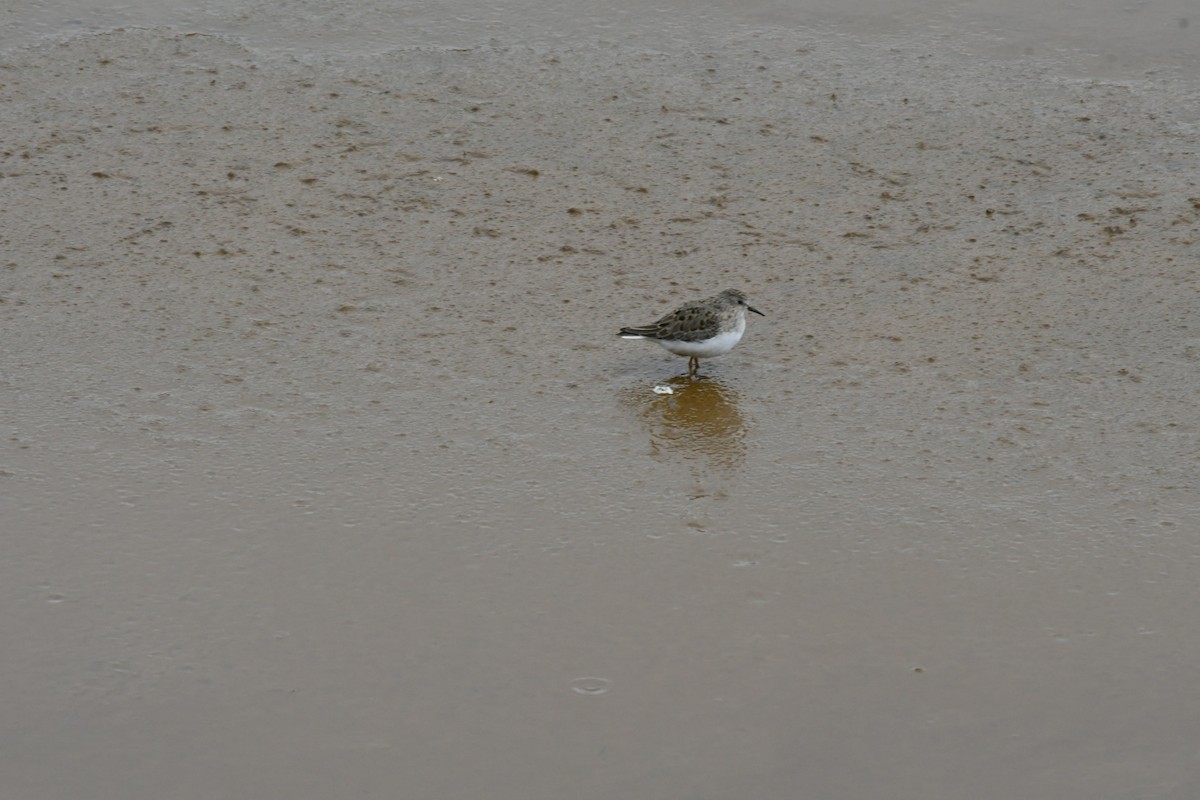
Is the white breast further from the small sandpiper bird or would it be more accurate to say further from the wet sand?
the wet sand

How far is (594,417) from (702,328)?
2.43ft

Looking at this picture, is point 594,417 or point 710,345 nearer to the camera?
point 594,417

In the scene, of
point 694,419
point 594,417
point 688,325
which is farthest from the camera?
point 688,325

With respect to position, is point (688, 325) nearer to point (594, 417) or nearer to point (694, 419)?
point (694, 419)

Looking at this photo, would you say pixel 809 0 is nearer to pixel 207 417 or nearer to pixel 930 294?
pixel 930 294

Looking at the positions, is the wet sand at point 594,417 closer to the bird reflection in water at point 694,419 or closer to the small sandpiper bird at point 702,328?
the bird reflection in water at point 694,419

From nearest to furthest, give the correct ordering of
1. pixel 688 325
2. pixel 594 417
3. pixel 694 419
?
pixel 594 417 → pixel 694 419 → pixel 688 325

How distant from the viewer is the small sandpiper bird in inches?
326

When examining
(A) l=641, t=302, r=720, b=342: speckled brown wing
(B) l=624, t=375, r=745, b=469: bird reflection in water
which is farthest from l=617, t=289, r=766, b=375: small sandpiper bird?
(B) l=624, t=375, r=745, b=469: bird reflection in water

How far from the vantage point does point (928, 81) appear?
11555mm

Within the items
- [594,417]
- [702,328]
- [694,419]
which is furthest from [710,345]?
[594,417]

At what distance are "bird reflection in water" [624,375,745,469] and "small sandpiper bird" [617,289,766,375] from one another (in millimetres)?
188

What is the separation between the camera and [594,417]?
809cm

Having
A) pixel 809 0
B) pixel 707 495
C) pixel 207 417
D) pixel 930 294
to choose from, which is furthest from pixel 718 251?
pixel 809 0
